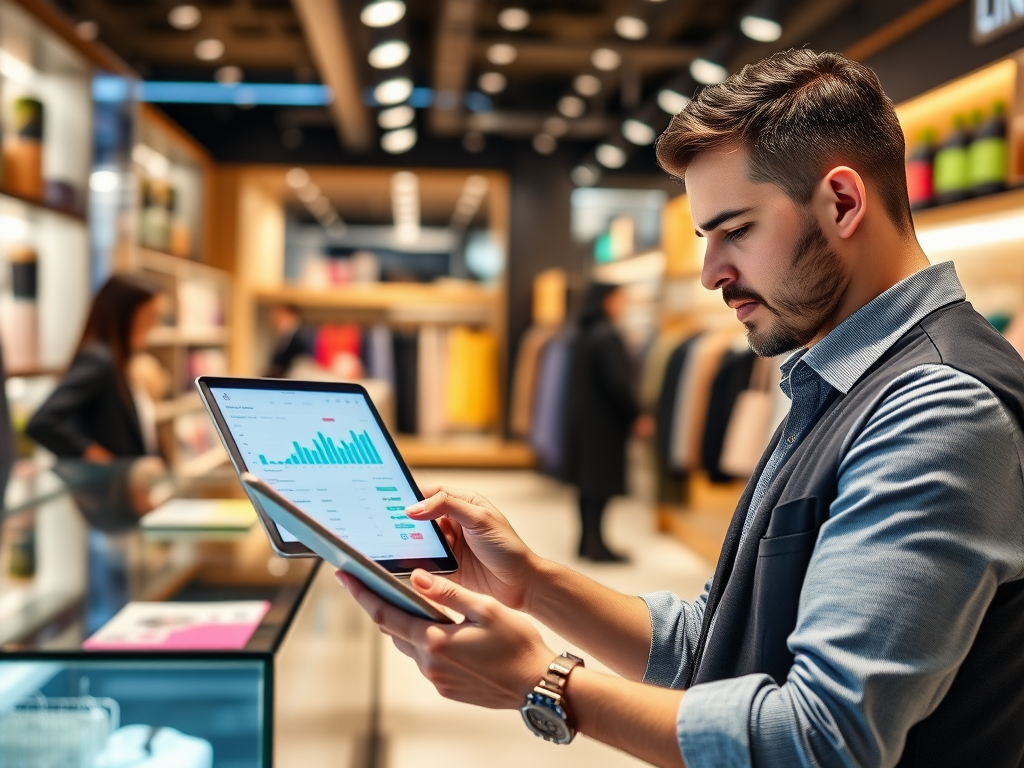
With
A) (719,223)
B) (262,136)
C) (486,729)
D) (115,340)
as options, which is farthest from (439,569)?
(262,136)

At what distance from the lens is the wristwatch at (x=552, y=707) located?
0.92 metres

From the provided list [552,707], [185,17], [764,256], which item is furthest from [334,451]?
[185,17]

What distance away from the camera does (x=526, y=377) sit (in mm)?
9359

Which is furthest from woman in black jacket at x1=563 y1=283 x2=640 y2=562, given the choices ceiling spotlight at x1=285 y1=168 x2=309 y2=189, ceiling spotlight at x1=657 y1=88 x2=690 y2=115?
ceiling spotlight at x1=285 y1=168 x2=309 y2=189

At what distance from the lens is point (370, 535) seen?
1194 mm

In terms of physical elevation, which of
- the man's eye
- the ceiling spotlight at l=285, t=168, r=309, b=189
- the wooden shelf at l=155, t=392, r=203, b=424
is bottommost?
the wooden shelf at l=155, t=392, r=203, b=424

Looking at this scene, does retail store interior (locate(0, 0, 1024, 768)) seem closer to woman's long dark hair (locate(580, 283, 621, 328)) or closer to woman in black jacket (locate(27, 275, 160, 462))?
woman in black jacket (locate(27, 275, 160, 462))

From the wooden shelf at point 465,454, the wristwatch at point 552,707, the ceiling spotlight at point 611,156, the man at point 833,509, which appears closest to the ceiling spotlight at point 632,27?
the ceiling spotlight at point 611,156

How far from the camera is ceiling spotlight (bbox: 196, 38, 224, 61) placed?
8367 mm

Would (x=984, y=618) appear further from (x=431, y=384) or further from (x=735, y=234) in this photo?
(x=431, y=384)

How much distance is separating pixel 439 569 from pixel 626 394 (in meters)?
4.79

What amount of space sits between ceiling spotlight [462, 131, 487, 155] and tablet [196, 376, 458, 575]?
914cm

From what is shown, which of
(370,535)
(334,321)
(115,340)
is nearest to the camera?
(370,535)

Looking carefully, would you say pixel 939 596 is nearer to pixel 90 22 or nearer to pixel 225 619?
pixel 225 619
